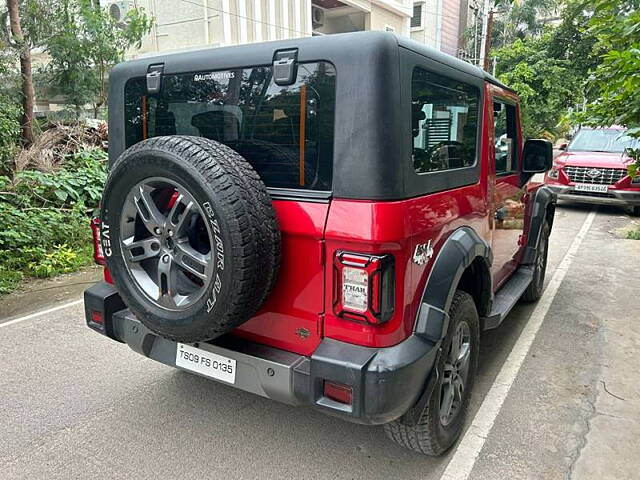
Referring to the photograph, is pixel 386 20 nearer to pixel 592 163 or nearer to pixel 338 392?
pixel 592 163

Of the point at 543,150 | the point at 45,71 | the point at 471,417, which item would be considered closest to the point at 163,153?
the point at 471,417

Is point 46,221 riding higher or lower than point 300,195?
lower

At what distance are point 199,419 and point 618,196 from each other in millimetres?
9165

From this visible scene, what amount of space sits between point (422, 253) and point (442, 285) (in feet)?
0.66

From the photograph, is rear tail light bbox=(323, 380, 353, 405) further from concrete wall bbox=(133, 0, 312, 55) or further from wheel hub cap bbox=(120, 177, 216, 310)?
concrete wall bbox=(133, 0, 312, 55)

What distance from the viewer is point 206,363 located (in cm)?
244

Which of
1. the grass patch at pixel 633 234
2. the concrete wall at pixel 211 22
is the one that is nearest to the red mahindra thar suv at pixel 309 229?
the grass patch at pixel 633 234

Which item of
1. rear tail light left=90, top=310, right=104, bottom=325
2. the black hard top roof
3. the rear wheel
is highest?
the black hard top roof

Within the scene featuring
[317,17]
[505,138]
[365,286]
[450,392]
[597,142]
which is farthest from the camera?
[317,17]

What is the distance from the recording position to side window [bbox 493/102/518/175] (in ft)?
11.4

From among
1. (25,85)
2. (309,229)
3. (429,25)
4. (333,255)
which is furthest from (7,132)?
(429,25)

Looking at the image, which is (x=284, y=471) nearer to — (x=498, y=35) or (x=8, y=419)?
(x=8, y=419)

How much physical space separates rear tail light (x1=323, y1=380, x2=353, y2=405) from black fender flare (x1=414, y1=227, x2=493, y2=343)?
0.40 meters

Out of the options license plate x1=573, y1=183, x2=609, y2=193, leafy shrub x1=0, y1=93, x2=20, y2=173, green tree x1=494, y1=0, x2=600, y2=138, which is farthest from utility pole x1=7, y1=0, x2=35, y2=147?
green tree x1=494, y1=0, x2=600, y2=138
